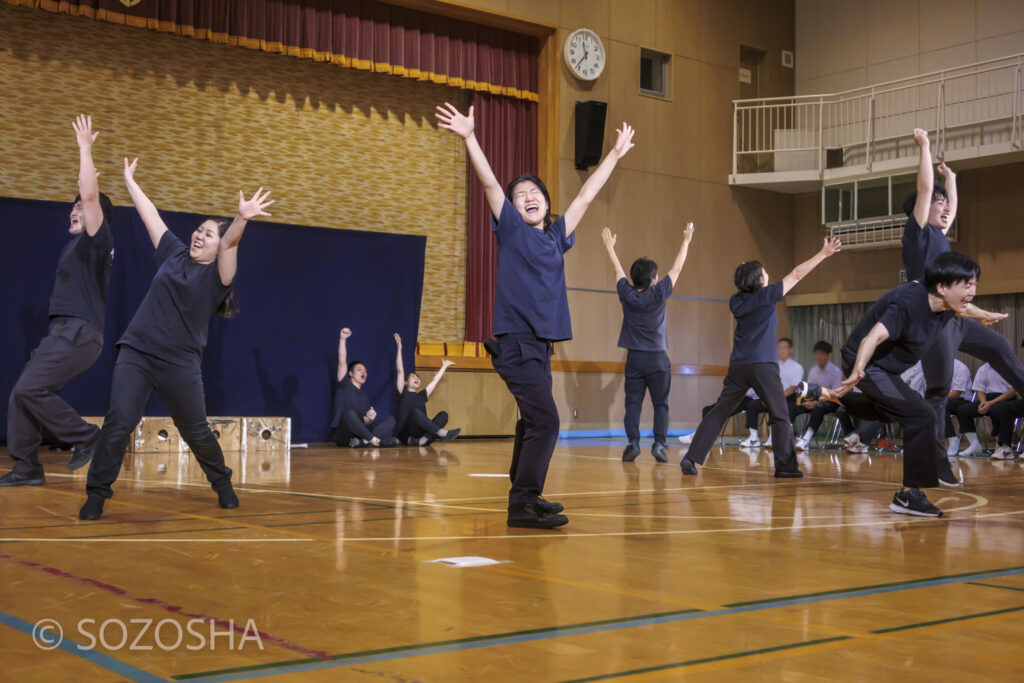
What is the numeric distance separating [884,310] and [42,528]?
3.89 metres

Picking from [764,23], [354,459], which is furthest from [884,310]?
[764,23]

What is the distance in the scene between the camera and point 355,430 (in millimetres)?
10953

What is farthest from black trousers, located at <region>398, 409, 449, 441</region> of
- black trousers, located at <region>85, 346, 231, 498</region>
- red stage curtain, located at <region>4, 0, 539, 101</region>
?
black trousers, located at <region>85, 346, 231, 498</region>

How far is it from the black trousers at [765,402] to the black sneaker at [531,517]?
9.74ft

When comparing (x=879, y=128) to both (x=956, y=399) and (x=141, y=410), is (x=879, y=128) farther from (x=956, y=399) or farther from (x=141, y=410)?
(x=141, y=410)

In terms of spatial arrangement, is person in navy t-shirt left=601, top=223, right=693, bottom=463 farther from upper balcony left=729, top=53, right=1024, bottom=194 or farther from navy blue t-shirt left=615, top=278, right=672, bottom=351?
upper balcony left=729, top=53, right=1024, bottom=194

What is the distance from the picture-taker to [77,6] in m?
10.6

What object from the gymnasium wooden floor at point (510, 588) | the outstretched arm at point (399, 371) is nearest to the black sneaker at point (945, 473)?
the gymnasium wooden floor at point (510, 588)

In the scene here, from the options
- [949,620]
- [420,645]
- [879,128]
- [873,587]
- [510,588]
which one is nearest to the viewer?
[420,645]

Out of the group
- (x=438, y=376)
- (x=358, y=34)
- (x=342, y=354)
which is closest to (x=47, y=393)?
(x=342, y=354)

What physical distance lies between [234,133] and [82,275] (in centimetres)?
652

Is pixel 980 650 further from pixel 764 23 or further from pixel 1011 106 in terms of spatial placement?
pixel 764 23

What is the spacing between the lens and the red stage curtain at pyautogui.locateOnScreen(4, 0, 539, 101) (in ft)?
36.8

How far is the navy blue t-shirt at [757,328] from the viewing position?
23.5 ft
